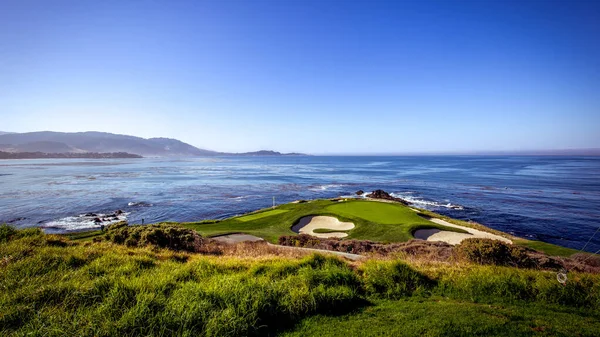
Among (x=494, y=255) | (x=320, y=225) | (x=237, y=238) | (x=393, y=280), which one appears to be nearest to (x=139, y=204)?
(x=237, y=238)

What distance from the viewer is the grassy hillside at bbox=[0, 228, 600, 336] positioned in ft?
18.3

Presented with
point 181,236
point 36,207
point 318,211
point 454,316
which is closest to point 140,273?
point 181,236

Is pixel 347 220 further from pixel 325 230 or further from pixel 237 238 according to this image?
pixel 237 238

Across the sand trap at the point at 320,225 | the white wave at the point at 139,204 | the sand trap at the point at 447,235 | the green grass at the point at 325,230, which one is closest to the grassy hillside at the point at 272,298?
the sand trap at the point at 447,235

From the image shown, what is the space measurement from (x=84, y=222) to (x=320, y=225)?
2793 cm

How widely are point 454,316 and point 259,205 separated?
120 ft

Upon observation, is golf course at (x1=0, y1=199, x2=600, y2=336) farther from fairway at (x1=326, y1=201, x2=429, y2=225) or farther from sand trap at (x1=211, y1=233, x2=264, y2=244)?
fairway at (x1=326, y1=201, x2=429, y2=225)

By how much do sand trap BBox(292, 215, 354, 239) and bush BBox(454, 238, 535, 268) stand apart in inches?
406

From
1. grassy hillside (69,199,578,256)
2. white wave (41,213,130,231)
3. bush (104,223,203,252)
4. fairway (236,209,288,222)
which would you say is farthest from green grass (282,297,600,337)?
white wave (41,213,130,231)

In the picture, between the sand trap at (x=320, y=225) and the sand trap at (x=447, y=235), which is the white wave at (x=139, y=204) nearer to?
the sand trap at (x=320, y=225)

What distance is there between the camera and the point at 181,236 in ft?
48.1

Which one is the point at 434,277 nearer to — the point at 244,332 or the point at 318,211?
the point at 244,332

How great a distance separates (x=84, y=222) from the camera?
30.8 meters

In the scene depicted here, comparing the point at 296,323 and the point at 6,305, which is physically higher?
the point at 6,305
